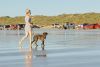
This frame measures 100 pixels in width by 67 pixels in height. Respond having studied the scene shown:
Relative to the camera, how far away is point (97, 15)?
12850cm

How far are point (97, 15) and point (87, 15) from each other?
398 cm

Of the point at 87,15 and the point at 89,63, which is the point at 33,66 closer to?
the point at 89,63

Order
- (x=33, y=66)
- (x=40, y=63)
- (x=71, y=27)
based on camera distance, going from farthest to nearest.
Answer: (x=71, y=27) < (x=40, y=63) < (x=33, y=66)

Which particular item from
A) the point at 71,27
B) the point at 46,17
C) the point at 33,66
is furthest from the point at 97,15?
the point at 33,66

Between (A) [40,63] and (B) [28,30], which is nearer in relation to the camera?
(A) [40,63]

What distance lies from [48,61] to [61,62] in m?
0.54

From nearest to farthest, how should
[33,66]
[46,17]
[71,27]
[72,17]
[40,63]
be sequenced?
[33,66], [40,63], [71,27], [72,17], [46,17]

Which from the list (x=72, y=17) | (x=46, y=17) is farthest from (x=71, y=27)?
(x=46, y=17)

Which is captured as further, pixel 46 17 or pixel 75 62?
pixel 46 17

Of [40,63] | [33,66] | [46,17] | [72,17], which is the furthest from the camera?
[46,17]

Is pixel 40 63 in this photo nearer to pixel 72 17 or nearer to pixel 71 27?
pixel 71 27

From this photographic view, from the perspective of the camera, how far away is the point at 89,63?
559 inches

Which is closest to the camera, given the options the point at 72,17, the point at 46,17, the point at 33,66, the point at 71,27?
the point at 33,66

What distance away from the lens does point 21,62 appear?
14414 mm
